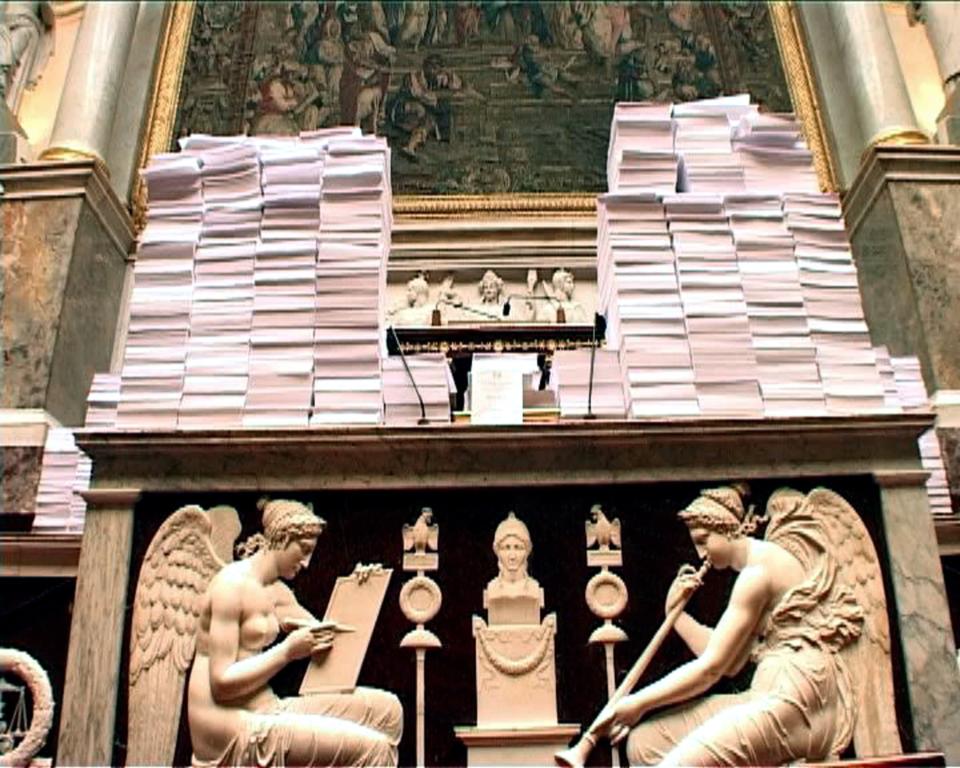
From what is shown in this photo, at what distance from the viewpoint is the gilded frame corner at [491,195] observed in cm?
1148

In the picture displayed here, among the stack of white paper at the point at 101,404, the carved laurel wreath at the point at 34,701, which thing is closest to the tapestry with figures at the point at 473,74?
the stack of white paper at the point at 101,404

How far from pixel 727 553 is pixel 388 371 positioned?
5.94ft

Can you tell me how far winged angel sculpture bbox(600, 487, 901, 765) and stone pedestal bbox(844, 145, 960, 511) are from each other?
369 cm

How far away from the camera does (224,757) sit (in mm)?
5004

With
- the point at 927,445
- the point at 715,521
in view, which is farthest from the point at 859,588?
the point at 927,445

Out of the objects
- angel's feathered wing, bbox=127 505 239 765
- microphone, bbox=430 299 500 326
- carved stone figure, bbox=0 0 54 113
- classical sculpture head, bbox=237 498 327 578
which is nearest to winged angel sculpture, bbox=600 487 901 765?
classical sculpture head, bbox=237 498 327 578

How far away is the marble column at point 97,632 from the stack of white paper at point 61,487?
1.18 m

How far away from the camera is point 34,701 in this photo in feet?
18.1

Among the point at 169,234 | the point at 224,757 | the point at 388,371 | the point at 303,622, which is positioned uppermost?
the point at 169,234

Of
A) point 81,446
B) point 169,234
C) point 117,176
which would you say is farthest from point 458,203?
point 81,446

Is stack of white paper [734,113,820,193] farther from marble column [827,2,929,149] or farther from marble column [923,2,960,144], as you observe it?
marble column [923,2,960,144]

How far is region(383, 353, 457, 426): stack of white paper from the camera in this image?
237 inches

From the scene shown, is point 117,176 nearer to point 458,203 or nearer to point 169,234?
point 458,203

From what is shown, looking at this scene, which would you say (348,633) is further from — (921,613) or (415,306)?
(415,306)
